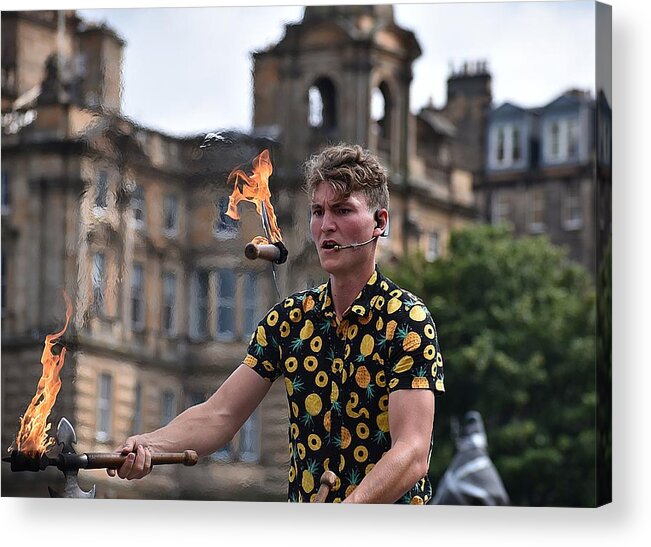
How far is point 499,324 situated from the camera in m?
19.8

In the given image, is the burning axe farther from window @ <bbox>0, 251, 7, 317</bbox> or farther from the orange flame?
window @ <bbox>0, 251, 7, 317</bbox>

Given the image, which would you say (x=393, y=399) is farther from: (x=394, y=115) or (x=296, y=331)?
(x=394, y=115)

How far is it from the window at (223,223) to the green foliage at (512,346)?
31.2 ft

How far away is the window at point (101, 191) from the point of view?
9680 millimetres

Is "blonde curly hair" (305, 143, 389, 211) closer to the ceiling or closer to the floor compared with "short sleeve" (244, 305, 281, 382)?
closer to the ceiling

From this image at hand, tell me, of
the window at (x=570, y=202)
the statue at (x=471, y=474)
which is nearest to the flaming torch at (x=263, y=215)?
the statue at (x=471, y=474)

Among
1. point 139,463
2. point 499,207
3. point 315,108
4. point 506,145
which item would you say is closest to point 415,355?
point 139,463

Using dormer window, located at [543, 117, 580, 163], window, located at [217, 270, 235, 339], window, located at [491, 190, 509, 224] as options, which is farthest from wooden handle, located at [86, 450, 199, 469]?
window, located at [491, 190, 509, 224]

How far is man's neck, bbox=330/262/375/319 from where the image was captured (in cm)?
461

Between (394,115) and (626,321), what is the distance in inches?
406

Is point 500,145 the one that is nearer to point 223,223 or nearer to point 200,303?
point 200,303

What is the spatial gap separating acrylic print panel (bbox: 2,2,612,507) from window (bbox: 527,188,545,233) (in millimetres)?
→ 975

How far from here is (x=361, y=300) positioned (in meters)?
4.61

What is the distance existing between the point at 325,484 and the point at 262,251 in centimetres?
69
